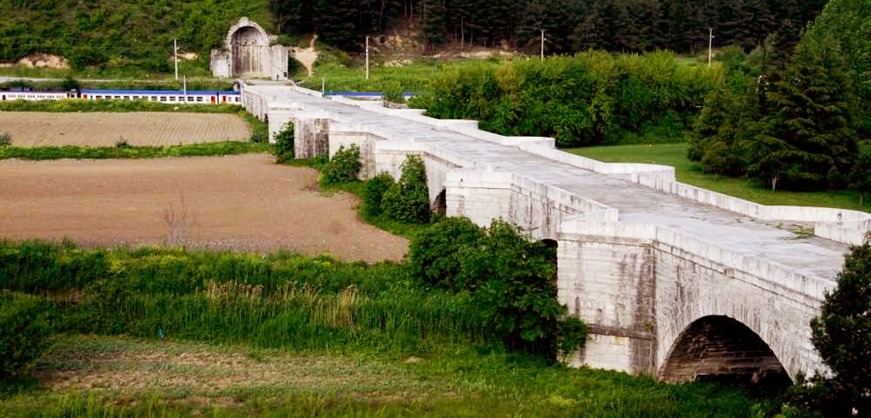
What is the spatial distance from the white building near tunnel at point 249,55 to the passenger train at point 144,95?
6957mm

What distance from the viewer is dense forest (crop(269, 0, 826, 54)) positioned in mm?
75375

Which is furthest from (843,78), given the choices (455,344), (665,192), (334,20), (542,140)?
(334,20)

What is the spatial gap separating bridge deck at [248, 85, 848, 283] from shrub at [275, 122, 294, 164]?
8.69 meters

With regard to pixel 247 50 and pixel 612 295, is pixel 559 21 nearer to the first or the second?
pixel 247 50

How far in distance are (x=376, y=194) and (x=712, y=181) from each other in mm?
12733

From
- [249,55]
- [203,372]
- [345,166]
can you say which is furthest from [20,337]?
[249,55]

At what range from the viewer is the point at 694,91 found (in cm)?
5044

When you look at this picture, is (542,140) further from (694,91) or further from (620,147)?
(694,91)

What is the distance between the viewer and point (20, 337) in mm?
14406

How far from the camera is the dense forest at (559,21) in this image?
75.4 meters

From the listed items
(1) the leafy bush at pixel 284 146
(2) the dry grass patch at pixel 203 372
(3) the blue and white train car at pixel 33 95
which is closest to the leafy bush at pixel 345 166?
(1) the leafy bush at pixel 284 146

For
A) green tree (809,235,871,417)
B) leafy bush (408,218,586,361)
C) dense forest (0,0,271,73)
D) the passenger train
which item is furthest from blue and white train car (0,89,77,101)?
green tree (809,235,871,417)

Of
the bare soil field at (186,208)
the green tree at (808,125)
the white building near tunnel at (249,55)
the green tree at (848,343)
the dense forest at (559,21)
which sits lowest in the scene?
the bare soil field at (186,208)

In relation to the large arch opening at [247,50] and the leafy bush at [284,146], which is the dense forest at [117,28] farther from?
the leafy bush at [284,146]
